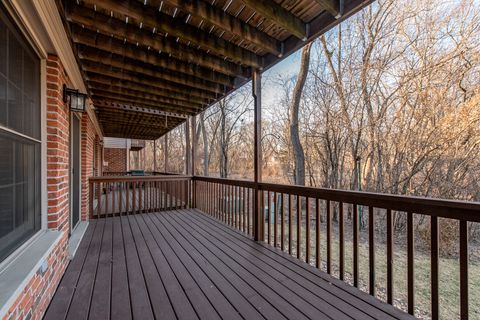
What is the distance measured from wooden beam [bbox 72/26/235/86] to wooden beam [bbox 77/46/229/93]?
0.16m

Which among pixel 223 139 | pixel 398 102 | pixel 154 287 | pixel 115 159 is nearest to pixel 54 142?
pixel 154 287

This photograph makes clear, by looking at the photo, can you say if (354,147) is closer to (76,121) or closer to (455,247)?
(455,247)

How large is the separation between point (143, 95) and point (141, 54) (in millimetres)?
1714

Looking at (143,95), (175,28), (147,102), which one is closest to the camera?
(175,28)

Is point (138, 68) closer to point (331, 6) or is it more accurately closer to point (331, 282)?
point (331, 6)

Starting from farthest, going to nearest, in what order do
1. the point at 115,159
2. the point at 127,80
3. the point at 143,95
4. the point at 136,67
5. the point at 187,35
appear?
the point at 115,159
the point at 143,95
the point at 127,80
the point at 136,67
the point at 187,35

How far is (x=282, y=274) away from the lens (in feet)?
7.34

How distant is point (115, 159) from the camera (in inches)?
500

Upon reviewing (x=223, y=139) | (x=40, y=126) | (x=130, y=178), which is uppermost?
(x=223, y=139)

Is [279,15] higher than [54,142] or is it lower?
higher

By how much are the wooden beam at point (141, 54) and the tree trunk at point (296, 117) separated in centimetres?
359

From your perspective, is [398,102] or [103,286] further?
[398,102]

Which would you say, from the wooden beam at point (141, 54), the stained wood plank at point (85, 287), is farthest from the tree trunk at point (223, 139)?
the stained wood plank at point (85, 287)

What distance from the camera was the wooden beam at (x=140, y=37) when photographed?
2.18 meters
